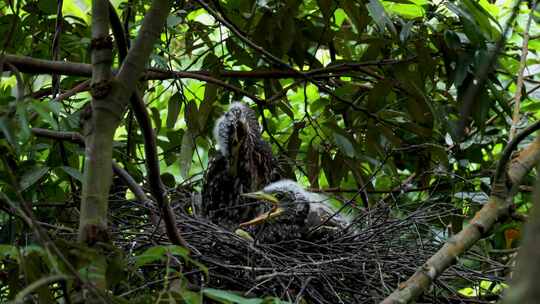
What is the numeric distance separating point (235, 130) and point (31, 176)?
1.08 m

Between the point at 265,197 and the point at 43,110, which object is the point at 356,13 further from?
the point at 43,110

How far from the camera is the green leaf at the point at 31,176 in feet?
6.37

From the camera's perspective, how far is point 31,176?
6.47 ft

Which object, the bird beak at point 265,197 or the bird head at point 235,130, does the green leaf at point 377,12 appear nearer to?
the bird beak at point 265,197

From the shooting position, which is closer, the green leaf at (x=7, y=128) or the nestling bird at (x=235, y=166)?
the green leaf at (x=7, y=128)

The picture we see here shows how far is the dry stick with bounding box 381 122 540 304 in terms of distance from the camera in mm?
1477

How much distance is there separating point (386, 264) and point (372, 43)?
1.04 m

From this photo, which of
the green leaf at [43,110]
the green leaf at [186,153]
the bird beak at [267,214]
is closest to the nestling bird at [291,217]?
the bird beak at [267,214]

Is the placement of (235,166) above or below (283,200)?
above

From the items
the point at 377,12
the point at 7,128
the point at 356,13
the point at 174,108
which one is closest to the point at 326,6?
the point at 356,13

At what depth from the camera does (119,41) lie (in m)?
1.54

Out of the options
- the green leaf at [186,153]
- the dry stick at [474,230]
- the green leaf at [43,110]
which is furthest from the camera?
the green leaf at [186,153]

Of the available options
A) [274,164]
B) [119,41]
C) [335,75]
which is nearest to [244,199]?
[274,164]

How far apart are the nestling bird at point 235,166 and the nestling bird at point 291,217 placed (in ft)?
0.73
